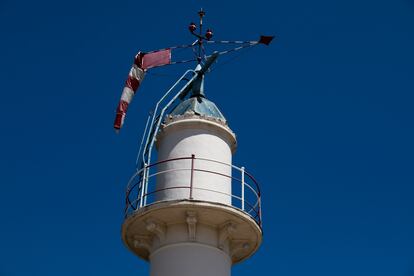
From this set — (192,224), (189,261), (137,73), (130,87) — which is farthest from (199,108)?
(189,261)

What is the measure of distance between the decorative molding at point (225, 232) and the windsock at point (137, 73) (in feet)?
15.7

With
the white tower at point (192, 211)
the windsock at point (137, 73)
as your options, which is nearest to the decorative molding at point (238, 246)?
the white tower at point (192, 211)

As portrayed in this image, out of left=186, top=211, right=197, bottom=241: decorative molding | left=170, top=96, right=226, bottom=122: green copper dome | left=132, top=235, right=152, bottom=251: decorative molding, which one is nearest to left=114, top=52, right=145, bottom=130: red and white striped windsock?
left=170, top=96, right=226, bottom=122: green copper dome

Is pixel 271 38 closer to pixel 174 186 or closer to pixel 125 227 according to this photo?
pixel 174 186

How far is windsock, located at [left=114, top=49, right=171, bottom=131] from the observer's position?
19.4 m

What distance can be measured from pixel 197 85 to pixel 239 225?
509 centimetres

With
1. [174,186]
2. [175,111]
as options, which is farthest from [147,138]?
[174,186]

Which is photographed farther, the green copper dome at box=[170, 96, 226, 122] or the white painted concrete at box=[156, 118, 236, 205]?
the green copper dome at box=[170, 96, 226, 122]

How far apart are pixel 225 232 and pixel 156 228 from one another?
1753 millimetres

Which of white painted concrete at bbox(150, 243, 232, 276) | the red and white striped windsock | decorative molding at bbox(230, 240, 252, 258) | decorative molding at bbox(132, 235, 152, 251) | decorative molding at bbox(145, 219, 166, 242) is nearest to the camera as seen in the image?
white painted concrete at bbox(150, 243, 232, 276)

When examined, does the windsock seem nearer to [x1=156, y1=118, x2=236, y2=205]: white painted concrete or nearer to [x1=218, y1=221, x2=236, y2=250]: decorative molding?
[x1=156, y1=118, x2=236, y2=205]: white painted concrete

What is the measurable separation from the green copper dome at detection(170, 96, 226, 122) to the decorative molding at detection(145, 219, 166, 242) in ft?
11.5

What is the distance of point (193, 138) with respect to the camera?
57.6ft

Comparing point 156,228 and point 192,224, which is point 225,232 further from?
point 156,228
